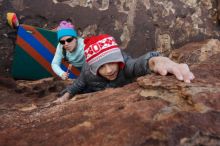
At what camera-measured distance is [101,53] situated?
2451 mm

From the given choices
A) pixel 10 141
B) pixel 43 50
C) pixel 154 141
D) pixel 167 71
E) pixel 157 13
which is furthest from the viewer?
pixel 157 13

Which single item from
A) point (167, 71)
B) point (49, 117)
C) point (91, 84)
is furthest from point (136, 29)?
point (49, 117)

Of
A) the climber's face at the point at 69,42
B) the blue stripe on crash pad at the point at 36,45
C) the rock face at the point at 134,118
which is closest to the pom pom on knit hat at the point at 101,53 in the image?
the rock face at the point at 134,118

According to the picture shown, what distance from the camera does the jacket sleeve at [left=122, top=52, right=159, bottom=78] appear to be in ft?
7.14

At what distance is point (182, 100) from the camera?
1.48m

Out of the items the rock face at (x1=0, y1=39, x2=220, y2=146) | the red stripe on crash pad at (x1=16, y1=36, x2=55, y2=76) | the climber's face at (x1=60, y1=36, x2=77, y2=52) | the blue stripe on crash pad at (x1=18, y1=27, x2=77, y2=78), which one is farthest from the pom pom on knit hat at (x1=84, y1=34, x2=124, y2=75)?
the red stripe on crash pad at (x1=16, y1=36, x2=55, y2=76)

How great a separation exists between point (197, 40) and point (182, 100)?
2998 mm

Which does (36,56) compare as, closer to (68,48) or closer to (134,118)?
(68,48)

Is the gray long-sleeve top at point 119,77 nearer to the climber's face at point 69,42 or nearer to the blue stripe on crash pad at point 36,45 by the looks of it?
the climber's face at point 69,42

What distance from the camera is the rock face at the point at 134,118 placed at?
1.27m

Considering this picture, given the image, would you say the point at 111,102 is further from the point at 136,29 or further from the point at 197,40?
the point at 197,40

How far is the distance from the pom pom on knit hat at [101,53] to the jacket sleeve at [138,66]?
0.05m

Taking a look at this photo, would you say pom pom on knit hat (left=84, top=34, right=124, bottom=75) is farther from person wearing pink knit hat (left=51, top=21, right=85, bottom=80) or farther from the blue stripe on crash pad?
the blue stripe on crash pad

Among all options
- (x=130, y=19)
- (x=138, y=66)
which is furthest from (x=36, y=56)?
(x=138, y=66)
